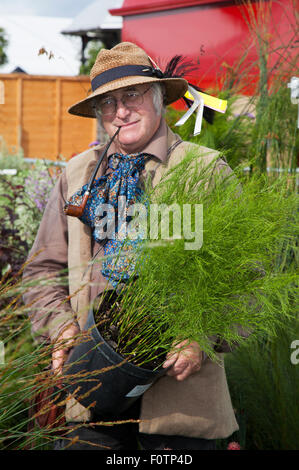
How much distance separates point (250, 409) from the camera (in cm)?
254

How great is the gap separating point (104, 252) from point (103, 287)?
13 cm

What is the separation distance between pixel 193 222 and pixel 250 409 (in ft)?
5.26

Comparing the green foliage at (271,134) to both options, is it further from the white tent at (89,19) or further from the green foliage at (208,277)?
the white tent at (89,19)

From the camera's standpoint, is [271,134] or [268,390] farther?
[271,134]

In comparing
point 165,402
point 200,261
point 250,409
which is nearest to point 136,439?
point 165,402

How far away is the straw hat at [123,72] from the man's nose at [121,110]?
8 cm

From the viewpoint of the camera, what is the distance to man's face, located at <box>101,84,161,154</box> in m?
1.95

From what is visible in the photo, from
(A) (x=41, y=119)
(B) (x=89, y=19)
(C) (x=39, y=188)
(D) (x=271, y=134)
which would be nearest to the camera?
(D) (x=271, y=134)

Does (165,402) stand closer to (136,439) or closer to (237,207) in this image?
(136,439)

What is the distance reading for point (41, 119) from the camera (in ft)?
31.2

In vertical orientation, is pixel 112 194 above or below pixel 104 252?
above

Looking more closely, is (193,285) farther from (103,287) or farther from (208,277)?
(103,287)

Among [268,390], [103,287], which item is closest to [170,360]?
[103,287]

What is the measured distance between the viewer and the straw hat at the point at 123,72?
74.7 inches
